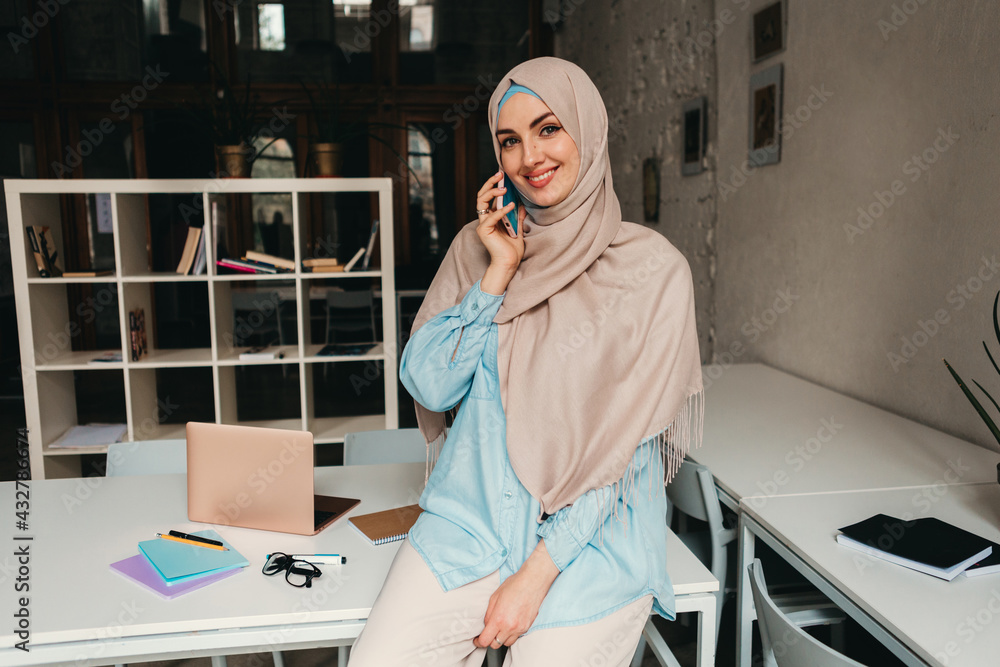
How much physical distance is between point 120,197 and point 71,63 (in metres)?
4.68

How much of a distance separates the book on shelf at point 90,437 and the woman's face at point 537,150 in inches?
109

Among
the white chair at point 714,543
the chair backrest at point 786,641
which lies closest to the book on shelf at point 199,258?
the white chair at point 714,543

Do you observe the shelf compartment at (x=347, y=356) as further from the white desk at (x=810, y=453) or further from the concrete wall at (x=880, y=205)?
the concrete wall at (x=880, y=205)

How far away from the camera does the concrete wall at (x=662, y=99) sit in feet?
12.8

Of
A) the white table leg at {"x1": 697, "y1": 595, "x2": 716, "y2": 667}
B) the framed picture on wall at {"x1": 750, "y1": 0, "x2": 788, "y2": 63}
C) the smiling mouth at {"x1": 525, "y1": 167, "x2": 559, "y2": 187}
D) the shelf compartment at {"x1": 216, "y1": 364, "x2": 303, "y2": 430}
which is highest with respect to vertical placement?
the framed picture on wall at {"x1": 750, "y1": 0, "x2": 788, "y2": 63}

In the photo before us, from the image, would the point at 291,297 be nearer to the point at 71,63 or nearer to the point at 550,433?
the point at 71,63

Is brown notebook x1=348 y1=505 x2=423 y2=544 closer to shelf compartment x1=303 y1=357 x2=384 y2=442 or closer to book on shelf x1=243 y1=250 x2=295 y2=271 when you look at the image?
shelf compartment x1=303 y1=357 x2=384 y2=442

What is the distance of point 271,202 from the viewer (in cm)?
714

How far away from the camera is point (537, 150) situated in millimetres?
1473

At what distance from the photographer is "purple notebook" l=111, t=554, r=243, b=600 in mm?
1391

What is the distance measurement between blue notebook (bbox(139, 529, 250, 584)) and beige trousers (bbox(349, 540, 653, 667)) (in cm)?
37

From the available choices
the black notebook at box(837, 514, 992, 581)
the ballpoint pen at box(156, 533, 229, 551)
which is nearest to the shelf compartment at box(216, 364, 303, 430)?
the ballpoint pen at box(156, 533, 229, 551)

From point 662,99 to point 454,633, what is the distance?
3898mm

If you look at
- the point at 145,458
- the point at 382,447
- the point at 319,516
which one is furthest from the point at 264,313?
the point at 319,516
